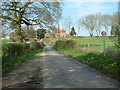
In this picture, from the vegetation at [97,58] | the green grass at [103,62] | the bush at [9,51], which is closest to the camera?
the green grass at [103,62]

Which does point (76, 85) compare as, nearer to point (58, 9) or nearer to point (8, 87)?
point (8, 87)

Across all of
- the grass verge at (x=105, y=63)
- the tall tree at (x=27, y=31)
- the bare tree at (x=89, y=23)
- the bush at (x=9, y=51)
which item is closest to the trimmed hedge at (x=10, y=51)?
the bush at (x=9, y=51)

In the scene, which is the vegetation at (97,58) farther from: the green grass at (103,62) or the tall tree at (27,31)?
the tall tree at (27,31)

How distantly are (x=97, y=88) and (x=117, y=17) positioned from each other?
3.27 meters

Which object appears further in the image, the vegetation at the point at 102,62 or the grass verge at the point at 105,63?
the vegetation at the point at 102,62

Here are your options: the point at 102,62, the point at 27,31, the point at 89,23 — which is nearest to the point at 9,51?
the point at 102,62

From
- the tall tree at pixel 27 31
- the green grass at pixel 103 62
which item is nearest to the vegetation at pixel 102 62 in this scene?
the green grass at pixel 103 62

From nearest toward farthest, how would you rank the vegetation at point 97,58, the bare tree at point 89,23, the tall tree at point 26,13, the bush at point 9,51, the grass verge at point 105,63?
the grass verge at point 105,63, the vegetation at point 97,58, the bush at point 9,51, the tall tree at point 26,13, the bare tree at point 89,23

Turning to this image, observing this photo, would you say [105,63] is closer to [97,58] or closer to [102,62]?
[102,62]

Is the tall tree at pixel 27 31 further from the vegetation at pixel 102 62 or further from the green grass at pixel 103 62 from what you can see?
the green grass at pixel 103 62

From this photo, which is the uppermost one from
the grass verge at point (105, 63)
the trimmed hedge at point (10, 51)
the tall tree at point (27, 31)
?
the tall tree at point (27, 31)

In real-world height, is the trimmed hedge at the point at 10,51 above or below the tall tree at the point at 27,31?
below

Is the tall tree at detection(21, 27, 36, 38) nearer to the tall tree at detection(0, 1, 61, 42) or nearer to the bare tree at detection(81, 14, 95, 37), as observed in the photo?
the tall tree at detection(0, 1, 61, 42)

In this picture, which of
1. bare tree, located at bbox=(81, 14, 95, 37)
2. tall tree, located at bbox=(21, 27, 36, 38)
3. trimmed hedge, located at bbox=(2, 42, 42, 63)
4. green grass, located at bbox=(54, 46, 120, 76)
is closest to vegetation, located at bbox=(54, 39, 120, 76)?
green grass, located at bbox=(54, 46, 120, 76)
